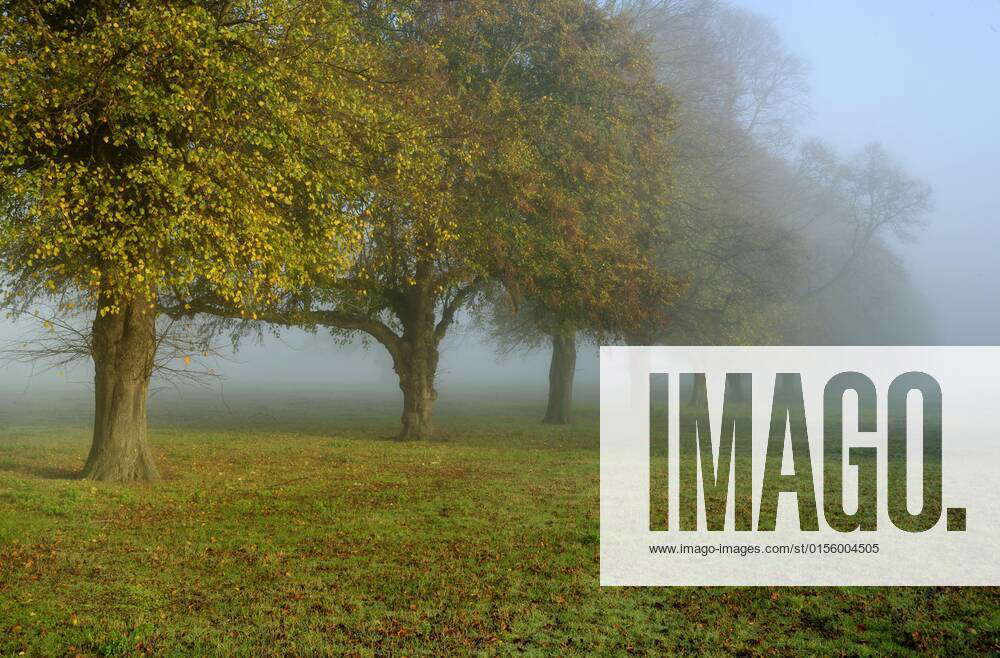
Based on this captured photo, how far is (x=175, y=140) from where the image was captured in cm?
1689

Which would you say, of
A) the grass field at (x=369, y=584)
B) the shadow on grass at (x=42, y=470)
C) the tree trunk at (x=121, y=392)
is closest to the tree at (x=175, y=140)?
the tree trunk at (x=121, y=392)

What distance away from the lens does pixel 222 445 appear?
2964 cm

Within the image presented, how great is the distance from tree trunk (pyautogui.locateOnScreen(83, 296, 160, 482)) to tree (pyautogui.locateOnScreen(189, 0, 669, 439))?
5825 mm

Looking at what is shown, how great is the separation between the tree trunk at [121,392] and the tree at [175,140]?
1.43 m

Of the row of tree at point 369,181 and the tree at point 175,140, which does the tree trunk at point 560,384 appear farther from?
the tree at point 175,140

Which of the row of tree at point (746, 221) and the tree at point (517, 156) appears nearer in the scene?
the tree at point (517, 156)

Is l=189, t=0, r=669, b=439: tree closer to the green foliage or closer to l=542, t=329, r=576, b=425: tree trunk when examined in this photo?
the green foliage

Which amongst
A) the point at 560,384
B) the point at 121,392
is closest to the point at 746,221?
the point at 560,384

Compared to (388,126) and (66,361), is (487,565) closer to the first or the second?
(388,126)

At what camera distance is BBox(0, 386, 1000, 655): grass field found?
31.3 ft

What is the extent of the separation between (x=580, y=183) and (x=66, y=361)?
15.0m

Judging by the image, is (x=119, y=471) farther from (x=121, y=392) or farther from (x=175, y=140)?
(x=175, y=140)

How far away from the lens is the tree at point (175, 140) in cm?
1498

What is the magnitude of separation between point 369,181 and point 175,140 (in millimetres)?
4575
